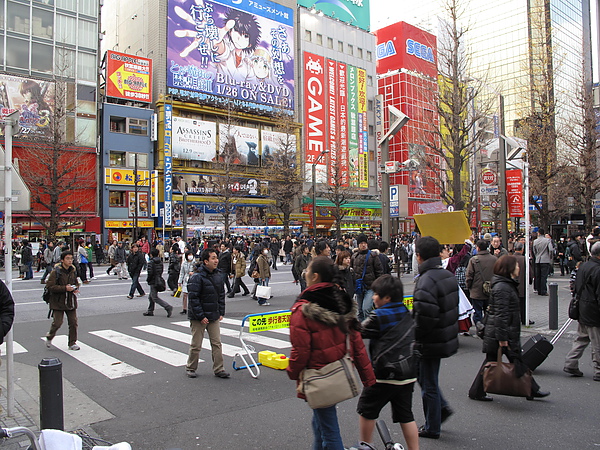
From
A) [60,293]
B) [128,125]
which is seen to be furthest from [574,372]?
[128,125]

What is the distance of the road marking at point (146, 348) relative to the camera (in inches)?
292

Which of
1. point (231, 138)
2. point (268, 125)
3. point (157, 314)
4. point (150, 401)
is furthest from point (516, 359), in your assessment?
point (268, 125)

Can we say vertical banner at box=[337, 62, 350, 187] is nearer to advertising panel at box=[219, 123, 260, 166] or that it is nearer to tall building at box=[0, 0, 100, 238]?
advertising panel at box=[219, 123, 260, 166]

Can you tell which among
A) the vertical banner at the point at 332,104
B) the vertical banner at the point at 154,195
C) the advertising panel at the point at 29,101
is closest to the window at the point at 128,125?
the vertical banner at the point at 154,195

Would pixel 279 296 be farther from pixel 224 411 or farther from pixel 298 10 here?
pixel 298 10

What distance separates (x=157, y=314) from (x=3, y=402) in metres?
A: 6.62

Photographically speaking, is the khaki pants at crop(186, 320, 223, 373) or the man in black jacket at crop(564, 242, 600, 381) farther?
the khaki pants at crop(186, 320, 223, 373)

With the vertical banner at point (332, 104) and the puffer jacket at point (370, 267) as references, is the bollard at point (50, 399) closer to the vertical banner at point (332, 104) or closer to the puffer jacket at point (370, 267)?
the puffer jacket at point (370, 267)

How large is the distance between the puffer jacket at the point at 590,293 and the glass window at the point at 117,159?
122ft

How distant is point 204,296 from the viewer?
646 cm

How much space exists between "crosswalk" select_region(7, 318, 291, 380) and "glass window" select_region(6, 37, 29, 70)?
32305 mm

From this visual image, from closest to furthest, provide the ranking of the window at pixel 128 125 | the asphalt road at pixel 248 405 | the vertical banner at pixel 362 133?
the asphalt road at pixel 248 405, the window at pixel 128 125, the vertical banner at pixel 362 133

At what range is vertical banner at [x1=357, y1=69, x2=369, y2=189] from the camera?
53669 millimetres

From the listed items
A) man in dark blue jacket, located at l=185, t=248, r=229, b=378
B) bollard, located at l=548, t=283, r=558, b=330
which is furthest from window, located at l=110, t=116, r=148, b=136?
bollard, located at l=548, t=283, r=558, b=330
